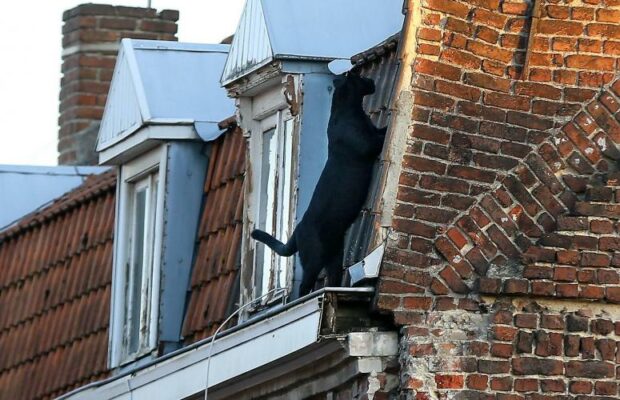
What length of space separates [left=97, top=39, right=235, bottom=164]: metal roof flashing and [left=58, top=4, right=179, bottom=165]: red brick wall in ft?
17.0

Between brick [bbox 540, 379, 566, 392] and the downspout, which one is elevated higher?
the downspout

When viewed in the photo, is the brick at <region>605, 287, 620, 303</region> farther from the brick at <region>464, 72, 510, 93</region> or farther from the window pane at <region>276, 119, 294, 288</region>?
the window pane at <region>276, 119, 294, 288</region>

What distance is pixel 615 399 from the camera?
10.8m

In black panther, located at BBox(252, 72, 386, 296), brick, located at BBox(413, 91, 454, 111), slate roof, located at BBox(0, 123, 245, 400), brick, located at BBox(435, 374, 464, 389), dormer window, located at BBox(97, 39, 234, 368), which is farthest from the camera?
dormer window, located at BBox(97, 39, 234, 368)

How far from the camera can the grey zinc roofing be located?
1482 centimetres

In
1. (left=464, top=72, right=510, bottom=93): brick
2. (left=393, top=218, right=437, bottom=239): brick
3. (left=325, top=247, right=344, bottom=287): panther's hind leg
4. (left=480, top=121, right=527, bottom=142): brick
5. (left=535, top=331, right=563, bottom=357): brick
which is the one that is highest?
(left=464, top=72, right=510, bottom=93): brick

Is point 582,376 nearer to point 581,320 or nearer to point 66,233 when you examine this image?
point 581,320

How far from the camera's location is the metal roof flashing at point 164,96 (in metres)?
14.8

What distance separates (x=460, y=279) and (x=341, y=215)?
37.2 inches

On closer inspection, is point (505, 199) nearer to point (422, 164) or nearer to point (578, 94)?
point (422, 164)

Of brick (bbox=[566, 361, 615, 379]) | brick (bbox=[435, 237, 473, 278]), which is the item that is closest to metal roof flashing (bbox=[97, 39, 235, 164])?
brick (bbox=[435, 237, 473, 278])

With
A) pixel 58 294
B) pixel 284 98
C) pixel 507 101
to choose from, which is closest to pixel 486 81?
pixel 507 101

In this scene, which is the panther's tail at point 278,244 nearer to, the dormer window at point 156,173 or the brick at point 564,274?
the brick at point 564,274

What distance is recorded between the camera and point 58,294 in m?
17.0
